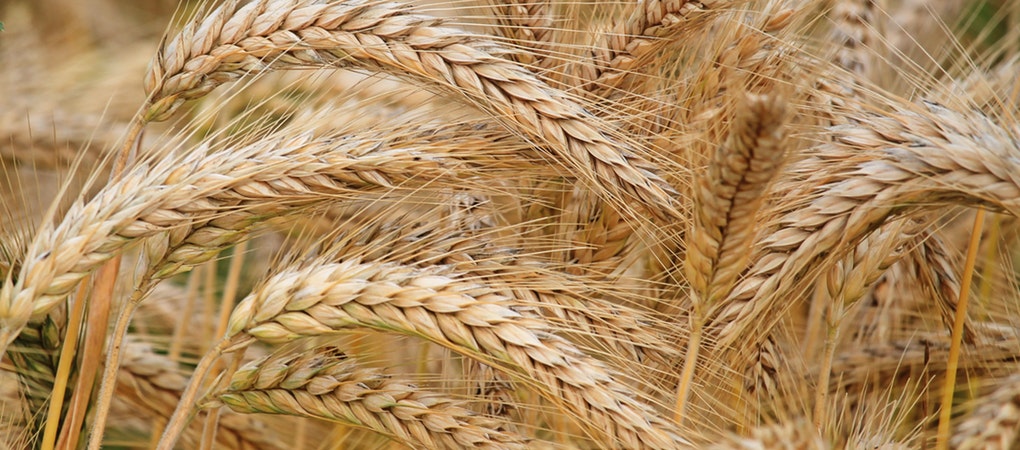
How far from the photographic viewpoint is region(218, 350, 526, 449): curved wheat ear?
122 centimetres

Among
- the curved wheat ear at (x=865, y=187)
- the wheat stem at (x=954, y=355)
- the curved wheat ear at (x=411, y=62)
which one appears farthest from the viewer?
the wheat stem at (x=954, y=355)

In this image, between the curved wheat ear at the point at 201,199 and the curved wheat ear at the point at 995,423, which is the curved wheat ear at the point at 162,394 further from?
the curved wheat ear at the point at 995,423

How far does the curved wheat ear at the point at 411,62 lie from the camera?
1211 millimetres

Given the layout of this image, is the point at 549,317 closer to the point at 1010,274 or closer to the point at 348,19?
the point at 348,19

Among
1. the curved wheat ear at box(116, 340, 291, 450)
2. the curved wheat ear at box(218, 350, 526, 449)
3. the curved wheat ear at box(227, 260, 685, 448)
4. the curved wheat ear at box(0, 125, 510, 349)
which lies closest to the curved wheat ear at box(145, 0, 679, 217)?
the curved wheat ear at box(0, 125, 510, 349)

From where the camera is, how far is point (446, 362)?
1502mm

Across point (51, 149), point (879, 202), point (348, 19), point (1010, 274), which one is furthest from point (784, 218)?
point (51, 149)

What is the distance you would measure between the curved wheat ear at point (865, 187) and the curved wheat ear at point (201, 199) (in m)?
0.45

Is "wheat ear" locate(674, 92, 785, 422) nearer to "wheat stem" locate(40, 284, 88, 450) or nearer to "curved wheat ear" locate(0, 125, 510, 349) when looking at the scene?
"curved wheat ear" locate(0, 125, 510, 349)

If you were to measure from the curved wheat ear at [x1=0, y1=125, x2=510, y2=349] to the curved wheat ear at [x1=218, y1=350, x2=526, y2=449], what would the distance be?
20 cm

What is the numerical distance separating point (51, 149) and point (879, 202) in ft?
5.91

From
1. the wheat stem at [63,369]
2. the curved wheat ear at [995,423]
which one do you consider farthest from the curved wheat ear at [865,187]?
the wheat stem at [63,369]

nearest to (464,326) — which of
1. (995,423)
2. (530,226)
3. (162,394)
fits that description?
(530,226)

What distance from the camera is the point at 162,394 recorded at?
1.68m
